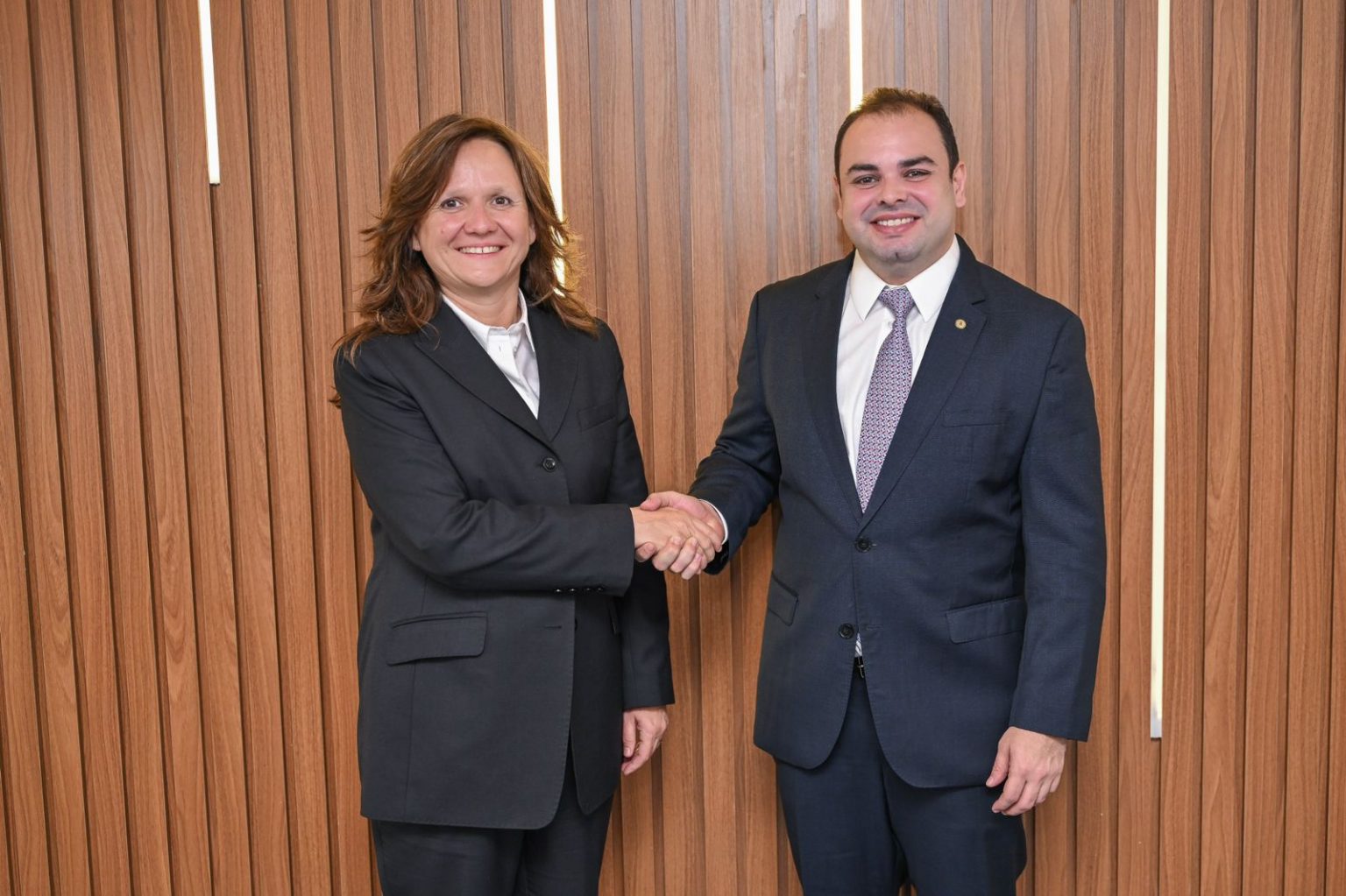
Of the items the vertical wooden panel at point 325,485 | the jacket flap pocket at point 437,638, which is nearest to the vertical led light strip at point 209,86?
the vertical wooden panel at point 325,485

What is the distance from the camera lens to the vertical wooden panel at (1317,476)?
2555mm

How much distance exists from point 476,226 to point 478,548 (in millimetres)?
591

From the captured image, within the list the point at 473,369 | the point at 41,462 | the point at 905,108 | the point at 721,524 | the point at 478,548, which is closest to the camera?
the point at 478,548

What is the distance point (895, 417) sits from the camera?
211cm

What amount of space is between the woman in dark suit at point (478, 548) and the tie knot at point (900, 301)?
56cm

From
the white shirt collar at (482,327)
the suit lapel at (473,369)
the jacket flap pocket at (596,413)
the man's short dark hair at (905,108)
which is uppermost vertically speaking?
the man's short dark hair at (905,108)

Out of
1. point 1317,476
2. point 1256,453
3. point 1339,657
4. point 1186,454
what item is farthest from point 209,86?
point 1339,657

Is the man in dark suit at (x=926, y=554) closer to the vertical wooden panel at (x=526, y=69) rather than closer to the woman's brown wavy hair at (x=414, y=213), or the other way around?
the woman's brown wavy hair at (x=414, y=213)

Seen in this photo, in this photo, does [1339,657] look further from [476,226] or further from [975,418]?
[476,226]

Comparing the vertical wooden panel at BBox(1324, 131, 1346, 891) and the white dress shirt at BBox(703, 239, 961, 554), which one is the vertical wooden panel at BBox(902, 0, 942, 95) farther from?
the vertical wooden panel at BBox(1324, 131, 1346, 891)

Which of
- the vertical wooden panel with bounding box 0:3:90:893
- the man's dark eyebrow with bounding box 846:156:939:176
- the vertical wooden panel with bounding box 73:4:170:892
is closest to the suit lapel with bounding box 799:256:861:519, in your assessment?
the man's dark eyebrow with bounding box 846:156:939:176

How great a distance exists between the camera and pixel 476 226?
205 centimetres

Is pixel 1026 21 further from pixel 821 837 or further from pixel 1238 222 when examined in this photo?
pixel 821 837

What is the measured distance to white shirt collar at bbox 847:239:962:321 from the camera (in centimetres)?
215
